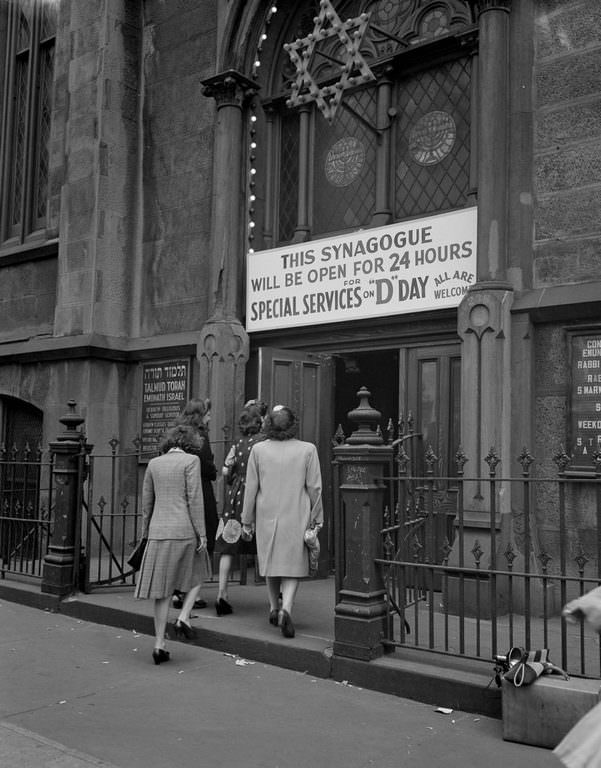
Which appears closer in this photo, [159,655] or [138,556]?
[159,655]

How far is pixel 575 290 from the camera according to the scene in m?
7.14

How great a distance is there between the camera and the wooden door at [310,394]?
9.01 metres

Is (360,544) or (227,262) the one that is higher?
(227,262)

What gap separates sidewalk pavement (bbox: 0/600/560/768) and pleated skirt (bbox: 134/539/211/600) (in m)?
0.55

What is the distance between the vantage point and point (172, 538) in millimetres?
6074

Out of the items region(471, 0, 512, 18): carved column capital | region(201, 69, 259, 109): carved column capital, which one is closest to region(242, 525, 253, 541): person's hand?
region(471, 0, 512, 18): carved column capital

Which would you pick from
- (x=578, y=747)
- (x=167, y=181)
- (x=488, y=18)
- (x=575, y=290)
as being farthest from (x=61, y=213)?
(x=578, y=747)

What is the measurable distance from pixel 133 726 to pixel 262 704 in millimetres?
819

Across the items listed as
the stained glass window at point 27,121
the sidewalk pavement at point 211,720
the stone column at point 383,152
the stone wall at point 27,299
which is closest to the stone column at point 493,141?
the stone column at point 383,152

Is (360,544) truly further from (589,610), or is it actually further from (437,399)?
(437,399)

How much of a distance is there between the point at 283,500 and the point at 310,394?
3.10 m

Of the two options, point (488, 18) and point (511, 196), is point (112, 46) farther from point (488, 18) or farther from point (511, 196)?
point (511, 196)

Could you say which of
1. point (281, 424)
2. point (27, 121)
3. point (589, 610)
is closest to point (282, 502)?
point (281, 424)

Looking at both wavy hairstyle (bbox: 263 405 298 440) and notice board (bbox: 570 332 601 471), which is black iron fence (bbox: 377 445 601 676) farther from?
wavy hairstyle (bbox: 263 405 298 440)
